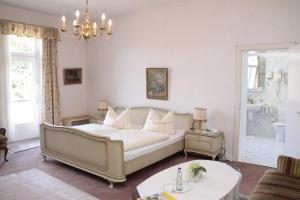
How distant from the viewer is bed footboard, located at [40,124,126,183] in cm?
367

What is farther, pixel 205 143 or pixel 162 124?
pixel 162 124

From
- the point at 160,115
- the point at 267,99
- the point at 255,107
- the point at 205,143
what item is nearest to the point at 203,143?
the point at 205,143

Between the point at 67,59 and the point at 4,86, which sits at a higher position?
the point at 67,59

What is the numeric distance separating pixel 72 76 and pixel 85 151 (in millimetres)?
3461

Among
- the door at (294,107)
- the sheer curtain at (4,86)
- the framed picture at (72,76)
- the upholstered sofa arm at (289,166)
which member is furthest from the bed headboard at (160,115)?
the sheer curtain at (4,86)

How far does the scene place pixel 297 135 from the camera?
149 inches

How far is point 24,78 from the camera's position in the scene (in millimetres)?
6121

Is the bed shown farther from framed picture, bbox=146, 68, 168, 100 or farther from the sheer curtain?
the sheer curtain

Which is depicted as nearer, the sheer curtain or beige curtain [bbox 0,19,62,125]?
the sheer curtain

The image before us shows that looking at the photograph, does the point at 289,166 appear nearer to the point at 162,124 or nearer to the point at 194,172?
the point at 194,172

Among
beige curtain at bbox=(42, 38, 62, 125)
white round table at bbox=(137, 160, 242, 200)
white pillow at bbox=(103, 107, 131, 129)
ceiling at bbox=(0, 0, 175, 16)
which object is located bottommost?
white round table at bbox=(137, 160, 242, 200)

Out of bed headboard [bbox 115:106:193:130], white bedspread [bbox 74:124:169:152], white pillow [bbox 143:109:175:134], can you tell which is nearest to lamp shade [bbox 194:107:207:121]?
bed headboard [bbox 115:106:193:130]

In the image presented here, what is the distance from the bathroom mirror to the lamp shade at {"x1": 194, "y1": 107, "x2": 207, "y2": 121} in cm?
313

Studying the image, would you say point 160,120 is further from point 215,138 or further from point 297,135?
point 297,135
